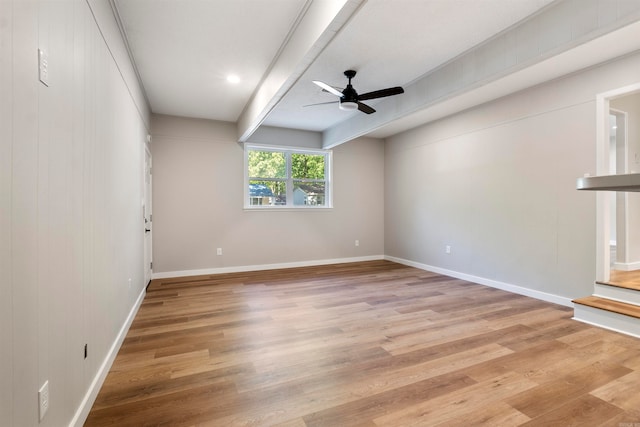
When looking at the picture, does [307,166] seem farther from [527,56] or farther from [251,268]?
[527,56]

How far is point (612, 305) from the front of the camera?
2955mm

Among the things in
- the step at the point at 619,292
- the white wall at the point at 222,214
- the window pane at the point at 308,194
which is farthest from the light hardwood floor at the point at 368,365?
the window pane at the point at 308,194

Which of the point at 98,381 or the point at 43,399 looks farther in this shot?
the point at 98,381

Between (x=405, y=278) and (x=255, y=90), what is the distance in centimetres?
367

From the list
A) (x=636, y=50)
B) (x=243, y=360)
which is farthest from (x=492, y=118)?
(x=243, y=360)

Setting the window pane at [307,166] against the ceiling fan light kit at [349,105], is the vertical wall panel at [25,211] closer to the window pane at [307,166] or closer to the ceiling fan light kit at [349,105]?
the ceiling fan light kit at [349,105]

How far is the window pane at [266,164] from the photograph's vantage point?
5750 millimetres

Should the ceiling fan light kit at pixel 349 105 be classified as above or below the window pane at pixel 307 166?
above

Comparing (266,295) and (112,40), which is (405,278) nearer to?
(266,295)

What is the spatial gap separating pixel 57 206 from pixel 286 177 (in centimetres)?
473

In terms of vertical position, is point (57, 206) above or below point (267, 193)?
below

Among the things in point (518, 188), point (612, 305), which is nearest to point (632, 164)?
point (518, 188)

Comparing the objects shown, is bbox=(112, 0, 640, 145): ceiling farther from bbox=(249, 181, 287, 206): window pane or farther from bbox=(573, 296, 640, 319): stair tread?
bbox=(573, 296, 640, 319): stair tread

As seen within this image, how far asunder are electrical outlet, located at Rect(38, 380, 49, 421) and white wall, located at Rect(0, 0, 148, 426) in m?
0.03
